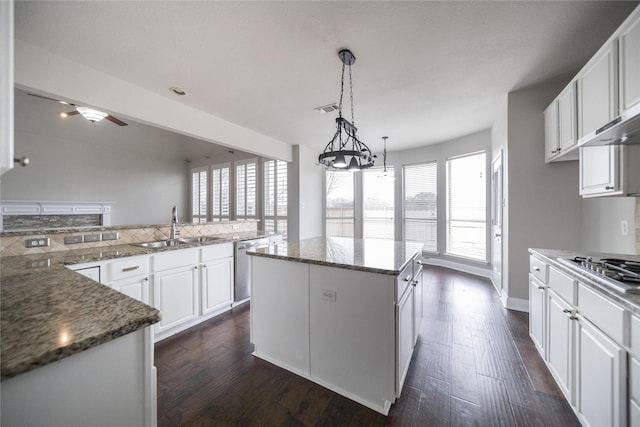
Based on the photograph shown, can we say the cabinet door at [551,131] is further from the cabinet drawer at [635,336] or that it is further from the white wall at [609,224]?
the cabinet drawer at [635,336]

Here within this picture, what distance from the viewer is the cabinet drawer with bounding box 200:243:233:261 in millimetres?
2768

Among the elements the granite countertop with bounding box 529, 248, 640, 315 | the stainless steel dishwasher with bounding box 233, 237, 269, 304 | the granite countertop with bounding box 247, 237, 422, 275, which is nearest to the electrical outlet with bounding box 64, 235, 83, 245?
the stainless steel dishwasher with bounding box 233, 237, 269, 304

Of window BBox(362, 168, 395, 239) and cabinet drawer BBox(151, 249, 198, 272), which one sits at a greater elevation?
window BBox(362, 168, 395, 239)

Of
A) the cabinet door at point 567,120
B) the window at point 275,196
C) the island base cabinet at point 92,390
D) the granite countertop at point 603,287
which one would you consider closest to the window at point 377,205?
the window at point 275,196

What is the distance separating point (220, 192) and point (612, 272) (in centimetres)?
706

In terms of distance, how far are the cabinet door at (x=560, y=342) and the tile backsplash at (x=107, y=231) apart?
146 inches

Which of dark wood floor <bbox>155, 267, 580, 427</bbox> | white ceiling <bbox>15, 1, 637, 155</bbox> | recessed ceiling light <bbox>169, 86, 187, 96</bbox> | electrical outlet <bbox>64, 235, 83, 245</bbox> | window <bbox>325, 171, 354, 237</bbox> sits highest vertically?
white ceiling <bbox>15, 1, 637, 155</bbox>

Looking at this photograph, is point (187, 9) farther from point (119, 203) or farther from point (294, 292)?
point (119, 203)

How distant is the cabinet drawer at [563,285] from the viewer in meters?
1.47

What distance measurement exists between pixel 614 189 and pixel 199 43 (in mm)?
3247

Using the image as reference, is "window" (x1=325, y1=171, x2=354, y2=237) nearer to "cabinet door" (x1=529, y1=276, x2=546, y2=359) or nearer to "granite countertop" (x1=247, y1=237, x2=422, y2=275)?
"granite countertop" (x1=247, y1=237, x2=422, y2=275)

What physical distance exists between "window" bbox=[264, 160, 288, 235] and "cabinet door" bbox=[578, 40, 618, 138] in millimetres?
4537

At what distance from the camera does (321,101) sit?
3150 millimetres

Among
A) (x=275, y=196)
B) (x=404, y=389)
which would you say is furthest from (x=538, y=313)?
(x=275, y=196)
